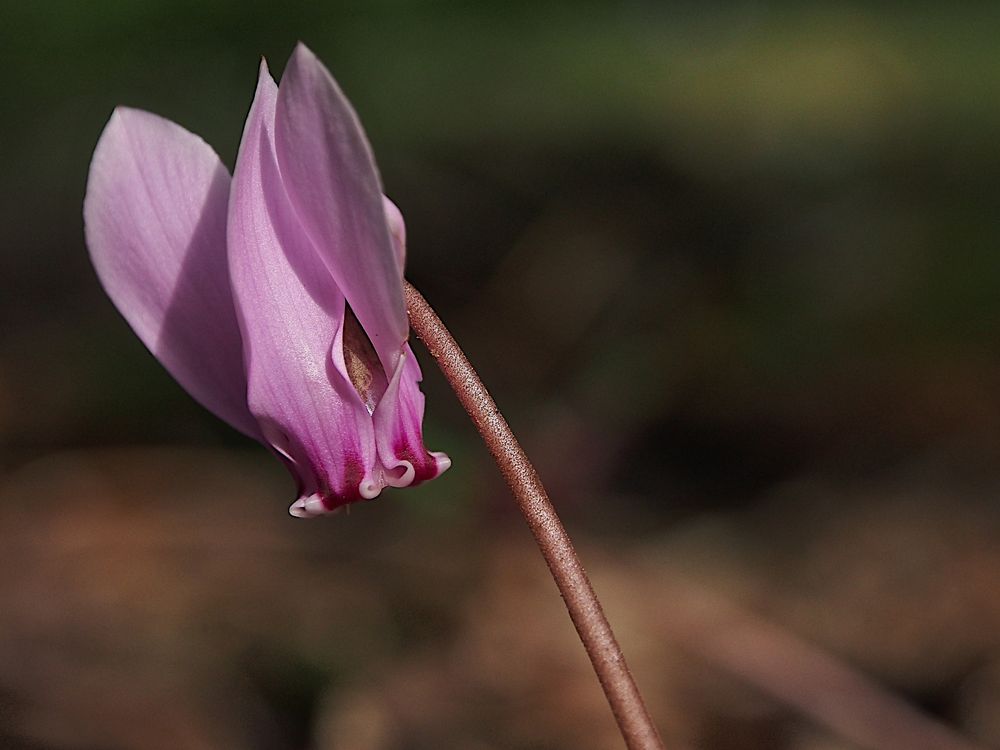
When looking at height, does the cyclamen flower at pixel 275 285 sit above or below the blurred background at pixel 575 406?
above

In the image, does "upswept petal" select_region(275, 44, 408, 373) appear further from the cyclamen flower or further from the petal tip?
the petal tip

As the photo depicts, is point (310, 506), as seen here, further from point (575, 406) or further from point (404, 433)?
point (575, 406)

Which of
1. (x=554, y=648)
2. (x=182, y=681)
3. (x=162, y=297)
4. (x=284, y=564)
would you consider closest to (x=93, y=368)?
(x=284, y=564)

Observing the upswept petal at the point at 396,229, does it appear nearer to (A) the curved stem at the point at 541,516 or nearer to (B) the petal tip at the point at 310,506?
(A) the curved stem at the point at 541,516

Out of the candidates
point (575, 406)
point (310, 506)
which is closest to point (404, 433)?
point (310, 506)

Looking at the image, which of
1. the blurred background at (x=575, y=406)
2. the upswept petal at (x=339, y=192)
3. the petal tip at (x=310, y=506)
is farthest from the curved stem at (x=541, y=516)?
the blurred background at (x=575, y=406)

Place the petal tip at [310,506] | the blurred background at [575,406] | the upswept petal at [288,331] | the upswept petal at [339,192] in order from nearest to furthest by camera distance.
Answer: the upswept petal at [339,192] < the upswept petal at [288,331] < the petal tip at [310,506] < the blurred background at [575,406]
